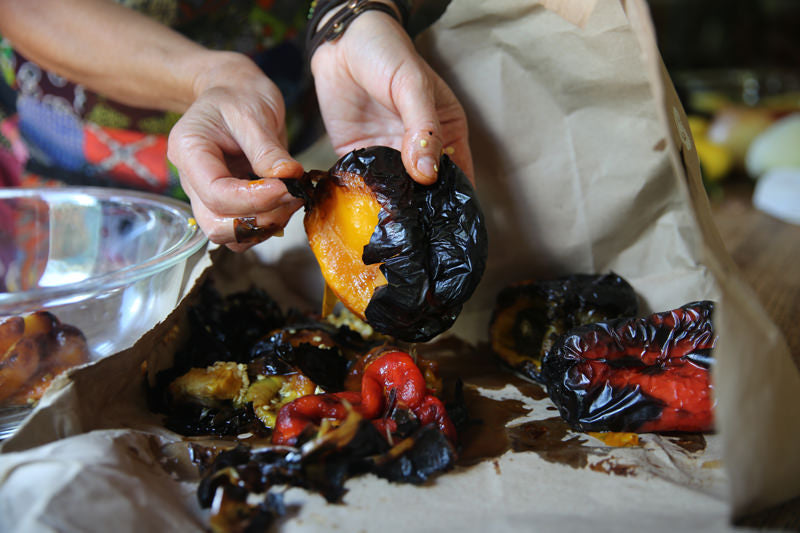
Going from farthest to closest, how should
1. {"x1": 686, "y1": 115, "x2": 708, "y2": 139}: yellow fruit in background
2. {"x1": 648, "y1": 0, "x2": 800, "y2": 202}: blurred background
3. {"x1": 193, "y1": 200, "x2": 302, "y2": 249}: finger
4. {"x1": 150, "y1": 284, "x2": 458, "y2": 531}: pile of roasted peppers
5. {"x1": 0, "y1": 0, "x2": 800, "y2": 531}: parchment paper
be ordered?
{"x1": 686, "y1": 115, "x2": 708, "y2": 139}: yellow fruit in background → {"x1": 648, "y1": 0, "x2": 800, "y2": 202}: blurred background → {"x1": 193, "y1": 200, "x2": 302, "y2": 249}: finger → {"x1": 150, "y1": 284, "x2": 458, "y2": 531}: pile of roasted peppers → {"x1": 0, "y1": 0, "x2": 800, "y2": 531}: parchment paper

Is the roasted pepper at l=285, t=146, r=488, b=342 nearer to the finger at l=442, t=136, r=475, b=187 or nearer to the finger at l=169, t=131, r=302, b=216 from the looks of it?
the finger at l=169, t=131, r=302, b=216

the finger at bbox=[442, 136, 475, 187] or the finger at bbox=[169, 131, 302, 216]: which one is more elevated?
the finger at bbox=[169, 131, 302, 216]

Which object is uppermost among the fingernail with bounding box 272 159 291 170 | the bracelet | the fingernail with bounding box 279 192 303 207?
the bracelet

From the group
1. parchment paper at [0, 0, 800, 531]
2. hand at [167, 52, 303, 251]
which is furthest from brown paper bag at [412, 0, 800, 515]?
hand at [167, 52, 303, 251]

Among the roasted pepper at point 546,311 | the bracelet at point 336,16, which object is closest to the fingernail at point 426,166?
the roasted pepper at point 546,311

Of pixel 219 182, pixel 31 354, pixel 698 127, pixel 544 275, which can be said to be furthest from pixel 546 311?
pixel 698 127

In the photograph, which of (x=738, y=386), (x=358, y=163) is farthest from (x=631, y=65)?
(x=738, y=386)

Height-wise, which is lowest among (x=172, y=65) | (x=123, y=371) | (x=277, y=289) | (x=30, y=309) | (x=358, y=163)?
(x=277, y=289)

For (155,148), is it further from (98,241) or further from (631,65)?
(631,65)
